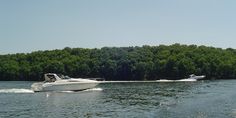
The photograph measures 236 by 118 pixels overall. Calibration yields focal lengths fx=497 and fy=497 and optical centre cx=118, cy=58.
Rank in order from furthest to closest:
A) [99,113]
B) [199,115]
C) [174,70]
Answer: [174,70] → [99,113] → [199,115]

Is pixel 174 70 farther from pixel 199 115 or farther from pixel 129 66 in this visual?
pixel 199 115

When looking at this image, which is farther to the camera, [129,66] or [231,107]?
[129,66]

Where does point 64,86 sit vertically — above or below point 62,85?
below

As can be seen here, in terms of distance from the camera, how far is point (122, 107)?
190ft

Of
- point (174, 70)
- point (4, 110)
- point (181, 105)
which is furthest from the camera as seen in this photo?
point (174, 70)

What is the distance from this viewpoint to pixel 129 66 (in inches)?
7682

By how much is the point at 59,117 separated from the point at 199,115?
13572mm

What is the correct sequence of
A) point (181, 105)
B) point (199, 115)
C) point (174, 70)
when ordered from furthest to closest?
point (174, 70)
point (181, 105)
point (199, 115)

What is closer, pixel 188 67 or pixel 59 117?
pixel 59 117

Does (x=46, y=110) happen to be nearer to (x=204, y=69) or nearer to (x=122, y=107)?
(x=122, y=107)

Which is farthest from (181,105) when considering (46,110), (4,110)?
(4,110)

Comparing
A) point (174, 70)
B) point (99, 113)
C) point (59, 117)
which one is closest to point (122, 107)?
point (99, 113)

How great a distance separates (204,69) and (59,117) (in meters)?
145

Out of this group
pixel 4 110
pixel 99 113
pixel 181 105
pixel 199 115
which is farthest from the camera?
pixel 181 105
